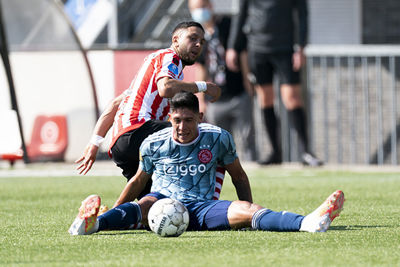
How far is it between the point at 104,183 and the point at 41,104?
406cm

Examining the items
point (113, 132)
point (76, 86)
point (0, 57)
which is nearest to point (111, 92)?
point (76, 86)

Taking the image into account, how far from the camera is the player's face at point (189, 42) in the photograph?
6.84 metres

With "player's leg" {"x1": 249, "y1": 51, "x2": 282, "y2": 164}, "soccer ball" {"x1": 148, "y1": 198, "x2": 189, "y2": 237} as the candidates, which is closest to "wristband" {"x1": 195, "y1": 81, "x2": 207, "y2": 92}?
"soccer ball" {"x1": 148, "y1": 198, "x2": 189, "y2": 237}

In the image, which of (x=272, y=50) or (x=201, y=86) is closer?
(x=201, y=86)

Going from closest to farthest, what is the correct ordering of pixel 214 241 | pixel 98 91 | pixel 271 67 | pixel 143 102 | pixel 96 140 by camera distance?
pixel 214 241, pixel 96 140, pixel 143 102, pixel 271 67, pixel 98 91

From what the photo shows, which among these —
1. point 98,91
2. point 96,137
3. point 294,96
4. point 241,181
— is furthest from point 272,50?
point 241,181

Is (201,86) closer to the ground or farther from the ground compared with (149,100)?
farther from the ground

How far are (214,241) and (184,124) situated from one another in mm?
956

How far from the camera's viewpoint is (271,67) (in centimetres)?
1253

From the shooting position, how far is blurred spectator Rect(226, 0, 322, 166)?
12.3 m

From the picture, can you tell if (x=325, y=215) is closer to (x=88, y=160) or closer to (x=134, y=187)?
(x=134, y=187)

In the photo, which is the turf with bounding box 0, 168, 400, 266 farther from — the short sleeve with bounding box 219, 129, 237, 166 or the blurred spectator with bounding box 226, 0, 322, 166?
the blurred spectator with bounding box 226, 0, 322, 166

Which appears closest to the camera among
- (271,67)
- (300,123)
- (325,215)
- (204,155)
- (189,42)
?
(325,215)

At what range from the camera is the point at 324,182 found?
1066 cm
